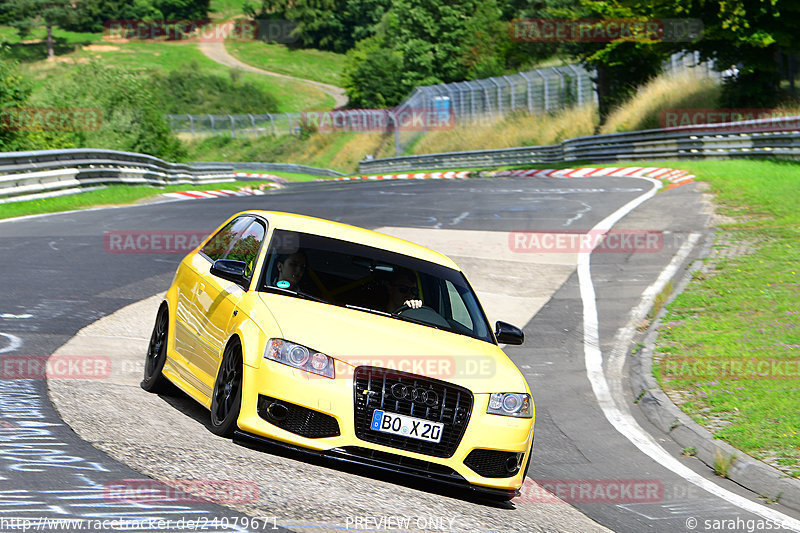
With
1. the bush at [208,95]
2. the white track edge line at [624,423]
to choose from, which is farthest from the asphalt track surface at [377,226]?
the bush at [208,95]

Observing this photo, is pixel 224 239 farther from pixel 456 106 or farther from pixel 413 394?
pixel 456 106

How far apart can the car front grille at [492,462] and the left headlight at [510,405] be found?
26 cm

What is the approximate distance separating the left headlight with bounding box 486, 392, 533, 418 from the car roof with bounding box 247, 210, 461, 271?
1680mm

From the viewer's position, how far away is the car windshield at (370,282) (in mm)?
7383

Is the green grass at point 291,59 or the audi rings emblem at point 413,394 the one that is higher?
the green grass at point 291,59

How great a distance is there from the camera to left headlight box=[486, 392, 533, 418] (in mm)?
→ 6578

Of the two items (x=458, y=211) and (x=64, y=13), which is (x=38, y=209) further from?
(x=64, y=13)

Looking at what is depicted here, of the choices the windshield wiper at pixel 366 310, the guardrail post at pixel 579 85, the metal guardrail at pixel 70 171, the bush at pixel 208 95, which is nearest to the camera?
the windshield wiper at pixel 366 310

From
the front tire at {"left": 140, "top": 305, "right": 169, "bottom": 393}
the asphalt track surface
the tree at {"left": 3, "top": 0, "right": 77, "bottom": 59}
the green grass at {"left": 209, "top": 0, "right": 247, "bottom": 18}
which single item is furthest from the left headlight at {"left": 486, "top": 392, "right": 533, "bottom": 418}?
the green grass at {"left": 209, "top": 0, "right": 247, "bottom": 18}

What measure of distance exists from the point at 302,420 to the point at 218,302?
156 cm

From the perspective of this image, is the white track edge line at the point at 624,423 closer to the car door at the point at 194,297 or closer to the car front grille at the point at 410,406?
the car front grille at the point at 410,406

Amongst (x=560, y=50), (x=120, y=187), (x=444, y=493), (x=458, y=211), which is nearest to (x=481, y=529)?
(x=444, y=493)

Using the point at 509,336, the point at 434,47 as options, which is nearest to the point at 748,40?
the point at 509,336

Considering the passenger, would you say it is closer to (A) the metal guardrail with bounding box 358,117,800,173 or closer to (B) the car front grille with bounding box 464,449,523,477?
(B) the car front grille with bounding box 464,449,523,477
